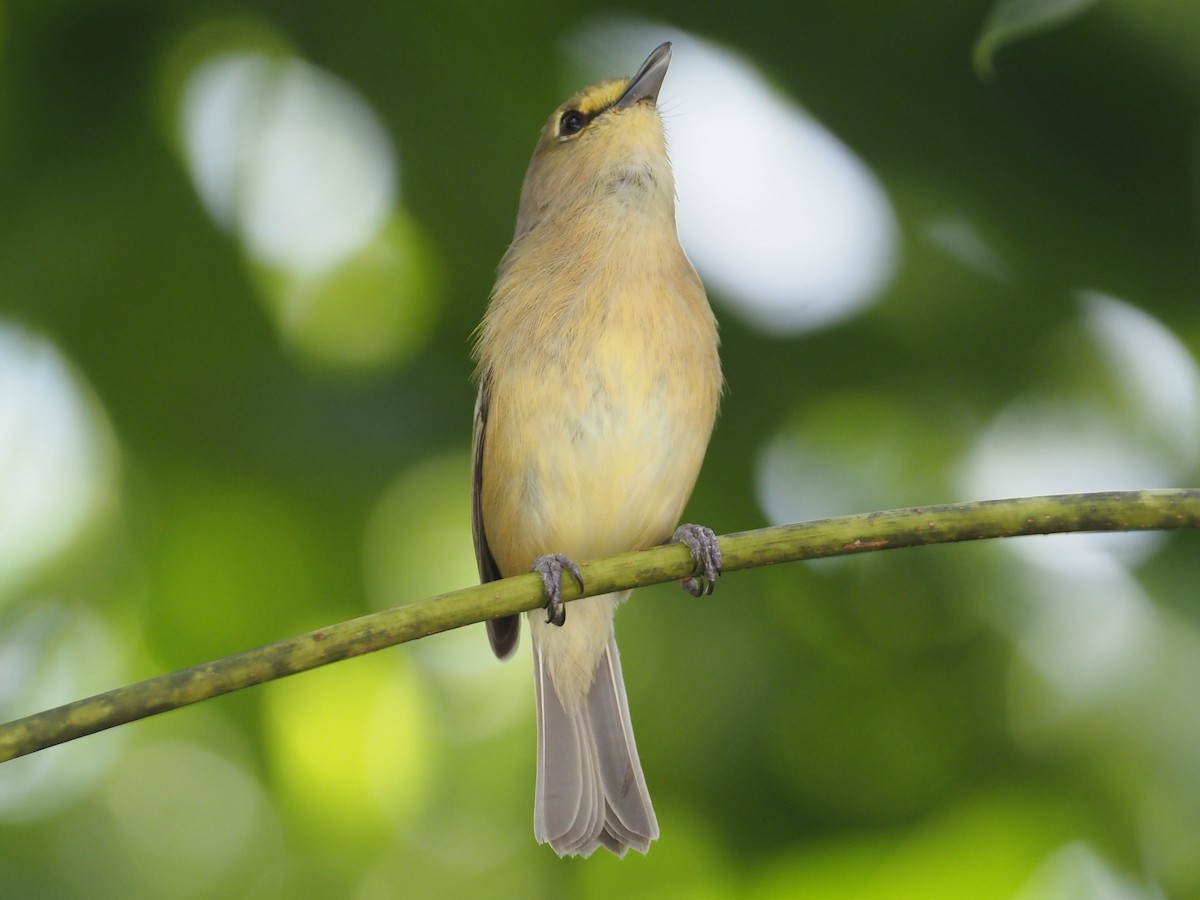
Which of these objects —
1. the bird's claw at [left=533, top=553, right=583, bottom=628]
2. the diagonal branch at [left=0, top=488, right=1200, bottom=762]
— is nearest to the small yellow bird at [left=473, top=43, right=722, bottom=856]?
the bird's claw at [left=533, top=553, right=583, bottom=628]

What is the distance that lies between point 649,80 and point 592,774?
1951 millimetres

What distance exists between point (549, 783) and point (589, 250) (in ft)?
4.80

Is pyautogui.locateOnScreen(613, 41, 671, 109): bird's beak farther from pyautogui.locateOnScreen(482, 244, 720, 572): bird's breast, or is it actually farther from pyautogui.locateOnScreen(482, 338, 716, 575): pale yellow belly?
pyautogui.locateOnScreen(482, 338, 716, 575): pale yellow belly

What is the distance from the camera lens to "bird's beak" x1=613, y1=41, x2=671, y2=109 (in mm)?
3430

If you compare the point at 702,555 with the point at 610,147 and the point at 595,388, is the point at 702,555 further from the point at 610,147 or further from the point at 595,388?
the point at 610,147

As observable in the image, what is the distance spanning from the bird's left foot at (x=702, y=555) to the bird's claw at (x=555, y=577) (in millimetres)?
236

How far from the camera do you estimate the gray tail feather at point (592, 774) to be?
10.8 feet

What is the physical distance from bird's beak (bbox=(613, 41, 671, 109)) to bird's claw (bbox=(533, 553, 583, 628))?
4.65ft

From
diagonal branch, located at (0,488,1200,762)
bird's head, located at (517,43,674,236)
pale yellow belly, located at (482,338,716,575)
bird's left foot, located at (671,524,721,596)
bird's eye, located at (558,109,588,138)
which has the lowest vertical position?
diagonal branch, located at (0,488,1200,762)

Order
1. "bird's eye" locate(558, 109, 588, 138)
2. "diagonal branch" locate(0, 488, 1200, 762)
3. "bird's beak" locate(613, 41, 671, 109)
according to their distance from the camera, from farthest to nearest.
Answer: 1. "bird's eye" locate(558, 109, 588, 138)
2. "bird's beak" locate(613, 41, 671, 109)
3. "diagonal branch" locate(0, 488, 1200, 762)

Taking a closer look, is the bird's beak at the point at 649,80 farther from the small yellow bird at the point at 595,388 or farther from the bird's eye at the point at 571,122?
the bird's eye at the point at 571,122

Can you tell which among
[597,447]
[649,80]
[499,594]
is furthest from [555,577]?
[649,80]

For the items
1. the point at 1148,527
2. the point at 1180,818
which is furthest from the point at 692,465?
the point at 1148,527

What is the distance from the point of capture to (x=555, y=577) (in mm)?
2744
